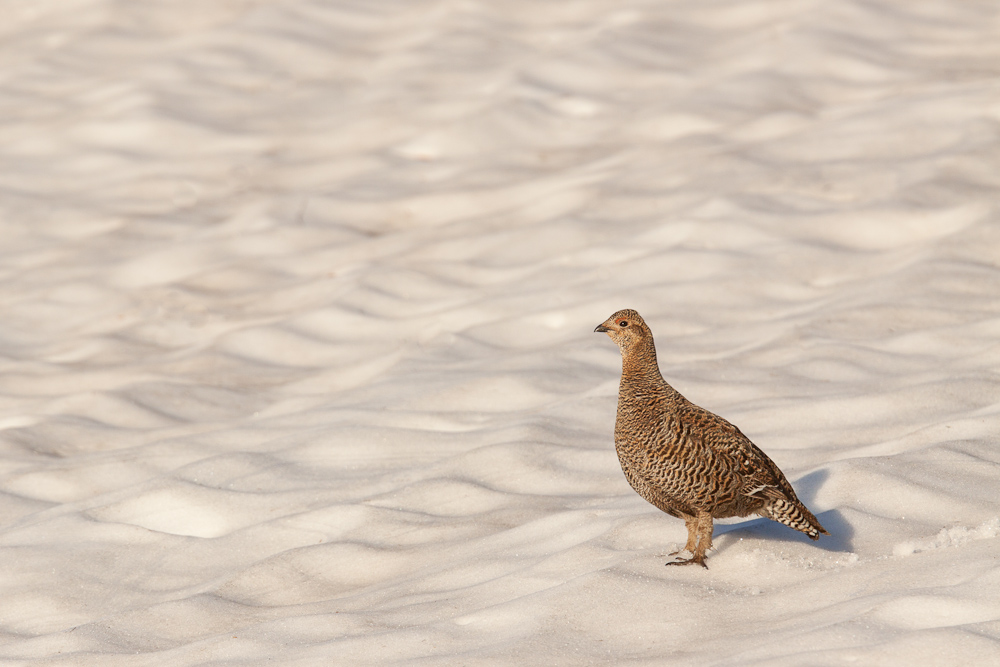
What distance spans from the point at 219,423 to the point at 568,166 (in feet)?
15.4

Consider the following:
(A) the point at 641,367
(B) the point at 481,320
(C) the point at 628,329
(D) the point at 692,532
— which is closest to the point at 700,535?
(D) the point at 692,532

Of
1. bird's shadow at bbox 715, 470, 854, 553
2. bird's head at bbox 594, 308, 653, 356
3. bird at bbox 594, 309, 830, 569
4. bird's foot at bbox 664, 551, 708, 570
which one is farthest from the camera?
bird's head at bbox 594, 308, 653, 356

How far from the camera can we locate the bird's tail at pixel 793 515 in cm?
434

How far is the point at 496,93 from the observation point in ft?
39.0

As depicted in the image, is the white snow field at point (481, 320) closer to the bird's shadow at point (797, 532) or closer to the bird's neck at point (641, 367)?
the bird's shadow at point (797, 532)

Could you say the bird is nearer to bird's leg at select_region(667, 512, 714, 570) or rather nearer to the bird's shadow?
bird's leg at select_region(667, 512, 714, 570)

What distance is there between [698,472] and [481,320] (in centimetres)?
428

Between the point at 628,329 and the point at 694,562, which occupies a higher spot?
the point at 628,329

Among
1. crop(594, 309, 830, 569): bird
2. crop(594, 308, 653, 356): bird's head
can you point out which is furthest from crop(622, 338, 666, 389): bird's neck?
crop(594, 309, 830, 569): bird

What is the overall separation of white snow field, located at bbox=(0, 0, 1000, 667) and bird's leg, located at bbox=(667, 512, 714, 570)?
0.31ft

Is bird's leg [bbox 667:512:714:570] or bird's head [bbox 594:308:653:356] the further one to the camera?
bird's head [bbox 594:308:653:356]

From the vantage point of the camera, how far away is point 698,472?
4.29m

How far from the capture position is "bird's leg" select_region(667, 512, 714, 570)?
4.38 m

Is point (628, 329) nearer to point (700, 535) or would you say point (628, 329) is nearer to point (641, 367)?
point (641, 367)
